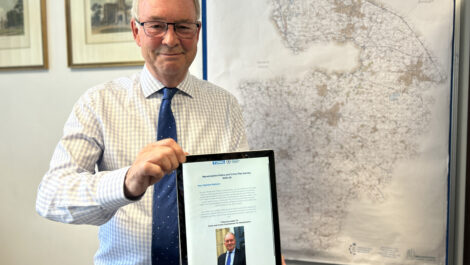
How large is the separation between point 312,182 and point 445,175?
1.48ft

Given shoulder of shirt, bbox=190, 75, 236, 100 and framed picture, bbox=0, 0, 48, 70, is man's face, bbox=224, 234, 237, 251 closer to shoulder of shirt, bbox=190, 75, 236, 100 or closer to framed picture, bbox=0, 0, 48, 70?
shoulder of shirt, bbox=190, 75, 236, 100

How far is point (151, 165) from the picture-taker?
80 cm

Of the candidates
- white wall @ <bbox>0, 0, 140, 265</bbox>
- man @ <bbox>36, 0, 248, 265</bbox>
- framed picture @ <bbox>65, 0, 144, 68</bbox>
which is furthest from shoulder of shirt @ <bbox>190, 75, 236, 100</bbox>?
white wall @ <bbox>0, 0, 140, 265</bbox>

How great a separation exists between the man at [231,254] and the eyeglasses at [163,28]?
2.02ft

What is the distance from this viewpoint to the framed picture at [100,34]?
1.68 metres

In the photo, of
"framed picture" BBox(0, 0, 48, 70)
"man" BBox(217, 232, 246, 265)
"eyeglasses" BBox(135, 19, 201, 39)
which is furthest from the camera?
"framed picture" BBox(0, 0, 48, 70)

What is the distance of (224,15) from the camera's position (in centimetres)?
149

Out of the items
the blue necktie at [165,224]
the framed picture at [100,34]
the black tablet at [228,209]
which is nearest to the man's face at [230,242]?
the black tablet at [228,209]

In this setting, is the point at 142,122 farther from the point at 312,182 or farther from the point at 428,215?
the point at 428,215

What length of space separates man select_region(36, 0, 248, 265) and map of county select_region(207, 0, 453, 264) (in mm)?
283

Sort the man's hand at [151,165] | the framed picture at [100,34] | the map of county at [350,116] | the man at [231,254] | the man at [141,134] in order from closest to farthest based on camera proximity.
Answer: the man's hand at [151,165], the man at [231,254], the man at [141,134], the map of county at [350,116], the framed picture at [100,34]

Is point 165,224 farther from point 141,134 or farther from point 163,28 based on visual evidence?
point 163,28

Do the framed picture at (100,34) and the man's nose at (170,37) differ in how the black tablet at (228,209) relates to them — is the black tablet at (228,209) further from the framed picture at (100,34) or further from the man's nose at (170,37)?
the framed picture at (100,34)

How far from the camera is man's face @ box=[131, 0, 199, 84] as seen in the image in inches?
43.7
